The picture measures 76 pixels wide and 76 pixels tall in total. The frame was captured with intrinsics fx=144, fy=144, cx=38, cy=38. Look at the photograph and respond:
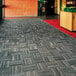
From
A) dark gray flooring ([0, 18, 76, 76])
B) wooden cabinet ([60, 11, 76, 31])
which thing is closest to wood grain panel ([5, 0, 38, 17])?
wooden cabinet ([60, 11, 76, 31])

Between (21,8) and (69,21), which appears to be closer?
(69,21)

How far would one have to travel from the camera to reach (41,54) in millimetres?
4105

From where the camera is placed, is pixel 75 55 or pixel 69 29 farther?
pixel 69 29

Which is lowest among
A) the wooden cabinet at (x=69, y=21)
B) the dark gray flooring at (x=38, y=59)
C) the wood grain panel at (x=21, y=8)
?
the dark gray flooring at (x=38, y=59)

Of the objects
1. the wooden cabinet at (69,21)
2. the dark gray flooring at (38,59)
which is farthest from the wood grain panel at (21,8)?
the dark gray flooring at (38,59)

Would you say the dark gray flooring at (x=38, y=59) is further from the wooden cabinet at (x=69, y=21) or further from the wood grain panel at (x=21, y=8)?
the wood grain panel at (x=21, y=8)

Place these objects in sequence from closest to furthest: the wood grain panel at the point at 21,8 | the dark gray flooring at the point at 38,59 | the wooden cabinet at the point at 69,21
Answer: the dark gray flooring at the point at 38,59 < the wooden cabinet at the point at 69,21 < the wood grain panel at the point at 21,8

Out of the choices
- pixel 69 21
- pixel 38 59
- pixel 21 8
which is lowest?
pixel 38 59

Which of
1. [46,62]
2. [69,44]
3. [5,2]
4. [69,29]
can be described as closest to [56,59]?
[46,62]

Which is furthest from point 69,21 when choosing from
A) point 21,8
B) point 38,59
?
point 21,8

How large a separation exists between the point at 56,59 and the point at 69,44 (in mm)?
1490

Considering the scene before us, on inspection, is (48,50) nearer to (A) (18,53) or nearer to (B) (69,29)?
(A) (18,53)

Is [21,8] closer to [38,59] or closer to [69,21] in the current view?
[69,21]

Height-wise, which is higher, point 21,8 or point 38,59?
point 21,8
